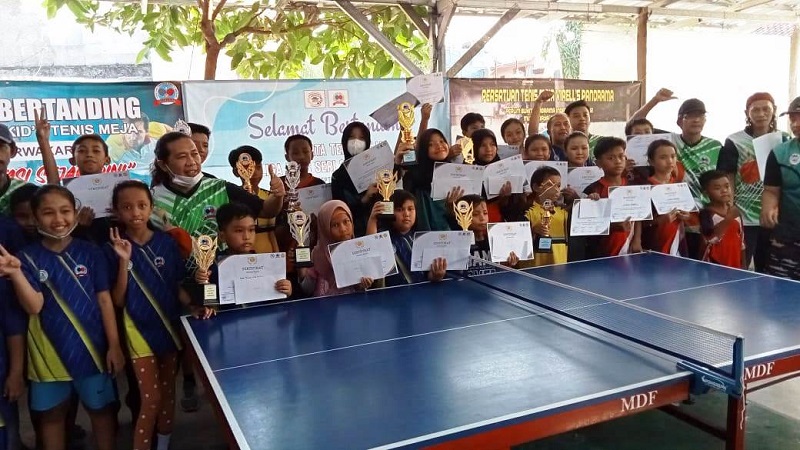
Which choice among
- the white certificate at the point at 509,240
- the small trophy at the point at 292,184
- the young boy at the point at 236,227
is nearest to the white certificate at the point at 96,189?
the young boy at the point at 236,227

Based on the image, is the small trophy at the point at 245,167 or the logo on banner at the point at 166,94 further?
the logo on banner at the point at 166,94

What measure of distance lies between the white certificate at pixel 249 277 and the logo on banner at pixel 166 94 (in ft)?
10.6

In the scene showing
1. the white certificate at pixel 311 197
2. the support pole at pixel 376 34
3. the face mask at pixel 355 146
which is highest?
the support pole at pixel 376 34

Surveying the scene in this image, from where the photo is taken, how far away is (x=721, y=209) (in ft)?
14.4

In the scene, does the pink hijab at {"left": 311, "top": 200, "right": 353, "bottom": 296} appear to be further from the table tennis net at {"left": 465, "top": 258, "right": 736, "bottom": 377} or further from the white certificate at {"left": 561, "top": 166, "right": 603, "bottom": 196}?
the white certificate at {"left": 561, "top": 166, "right": 603, "bottom": 196}

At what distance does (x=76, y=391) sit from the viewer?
2994 millimetres

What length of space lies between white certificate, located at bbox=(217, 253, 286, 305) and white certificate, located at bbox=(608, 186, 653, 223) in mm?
2200

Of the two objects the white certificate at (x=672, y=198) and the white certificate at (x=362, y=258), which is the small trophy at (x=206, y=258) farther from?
the white certificate at (x=672, y=198)

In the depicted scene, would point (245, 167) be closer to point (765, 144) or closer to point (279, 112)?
point (279, 112)

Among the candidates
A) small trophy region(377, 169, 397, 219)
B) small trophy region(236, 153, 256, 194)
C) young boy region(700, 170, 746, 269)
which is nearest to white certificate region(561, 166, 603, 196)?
young boy region(700, 170, 746, 269)

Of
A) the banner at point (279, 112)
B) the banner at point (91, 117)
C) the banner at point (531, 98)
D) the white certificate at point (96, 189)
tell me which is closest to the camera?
the white certificate at point (96, 189)

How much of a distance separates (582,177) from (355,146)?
61.2 inches

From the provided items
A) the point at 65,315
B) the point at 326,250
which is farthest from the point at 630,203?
the point at 65,315

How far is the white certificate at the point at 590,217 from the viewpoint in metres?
4.04
